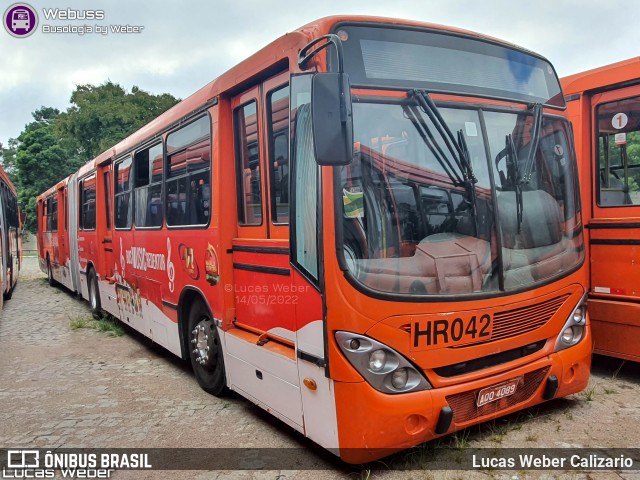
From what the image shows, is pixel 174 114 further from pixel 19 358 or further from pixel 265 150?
pixel 19 358

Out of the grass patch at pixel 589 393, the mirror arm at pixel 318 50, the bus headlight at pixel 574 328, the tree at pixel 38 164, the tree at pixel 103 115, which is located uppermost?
the tree at pixel 103 115

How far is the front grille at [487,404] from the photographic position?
3562 millimetres

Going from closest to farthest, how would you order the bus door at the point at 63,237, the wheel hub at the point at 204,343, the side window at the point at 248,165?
the side window at the point at 248,165 → the wheel hub at the point at 204,343 → the bus door at the point at 63,237

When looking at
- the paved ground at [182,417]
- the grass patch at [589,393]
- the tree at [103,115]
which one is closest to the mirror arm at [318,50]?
the paved ground at [182,417]

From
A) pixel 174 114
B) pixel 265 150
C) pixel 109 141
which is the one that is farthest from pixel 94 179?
pixel 109 141

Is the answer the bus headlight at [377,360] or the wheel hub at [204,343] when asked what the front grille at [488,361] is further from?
the wheel hub at [204,343]

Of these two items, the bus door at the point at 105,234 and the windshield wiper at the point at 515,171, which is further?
the bus door at the point at 105,234

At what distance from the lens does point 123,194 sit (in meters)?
7.90

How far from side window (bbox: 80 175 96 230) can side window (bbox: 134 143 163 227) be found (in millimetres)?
3144

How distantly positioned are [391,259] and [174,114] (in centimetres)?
356

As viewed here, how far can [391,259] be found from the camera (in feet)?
11.1

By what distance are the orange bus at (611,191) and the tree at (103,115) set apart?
26817 mm

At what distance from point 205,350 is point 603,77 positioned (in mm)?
4605

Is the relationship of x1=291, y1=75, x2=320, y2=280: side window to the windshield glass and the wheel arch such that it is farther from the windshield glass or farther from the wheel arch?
the wheel arch
